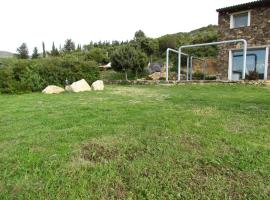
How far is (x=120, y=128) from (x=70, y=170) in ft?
5.13

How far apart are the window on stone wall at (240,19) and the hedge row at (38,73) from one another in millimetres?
9321

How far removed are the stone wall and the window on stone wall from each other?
24cm

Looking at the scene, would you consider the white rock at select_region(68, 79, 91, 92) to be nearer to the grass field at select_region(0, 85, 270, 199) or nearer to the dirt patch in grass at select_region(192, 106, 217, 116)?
the grass field at select_region(0, 85, 270, 199)

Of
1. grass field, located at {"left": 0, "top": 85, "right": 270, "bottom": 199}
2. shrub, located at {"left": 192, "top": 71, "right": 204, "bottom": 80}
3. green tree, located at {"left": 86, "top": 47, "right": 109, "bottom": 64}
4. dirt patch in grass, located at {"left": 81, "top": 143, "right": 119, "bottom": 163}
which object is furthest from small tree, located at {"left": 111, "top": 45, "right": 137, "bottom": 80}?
dirt patch in grass, located at {"left": 81, "top": 143, "right": 119, "bottom": 163}

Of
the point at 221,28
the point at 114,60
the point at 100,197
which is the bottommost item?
the point at 100,197

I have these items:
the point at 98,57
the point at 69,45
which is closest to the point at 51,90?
the point at 98,57

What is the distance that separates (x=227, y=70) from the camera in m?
16.3

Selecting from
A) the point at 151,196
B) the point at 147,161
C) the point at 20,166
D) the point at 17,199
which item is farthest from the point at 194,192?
the point at 20,166

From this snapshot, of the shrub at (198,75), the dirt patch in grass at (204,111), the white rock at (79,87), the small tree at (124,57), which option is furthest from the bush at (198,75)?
the dirt patch in grass at (204,111)

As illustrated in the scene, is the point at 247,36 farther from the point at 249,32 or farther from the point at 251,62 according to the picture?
the point at 251,62

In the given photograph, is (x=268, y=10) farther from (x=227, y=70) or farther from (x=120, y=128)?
(x=120, y=128)

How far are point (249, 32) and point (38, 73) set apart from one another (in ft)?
39.8

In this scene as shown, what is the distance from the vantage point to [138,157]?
10.2 ft

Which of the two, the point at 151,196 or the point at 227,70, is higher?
the point at 227,70
